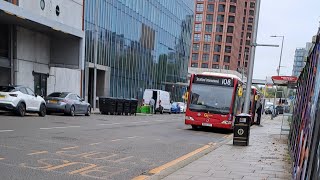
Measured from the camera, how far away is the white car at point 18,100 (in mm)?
18422

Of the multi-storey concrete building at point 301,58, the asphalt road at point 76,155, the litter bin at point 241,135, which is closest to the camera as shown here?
the asphalt road at point 76,155

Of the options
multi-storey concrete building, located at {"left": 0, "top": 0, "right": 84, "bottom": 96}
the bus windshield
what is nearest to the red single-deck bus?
the bus windshield

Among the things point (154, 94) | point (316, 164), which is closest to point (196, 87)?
point (316, 164)

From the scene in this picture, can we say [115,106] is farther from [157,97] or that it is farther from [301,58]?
[301,58]

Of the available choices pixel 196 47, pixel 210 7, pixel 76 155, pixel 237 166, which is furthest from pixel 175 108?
pixel 210 7

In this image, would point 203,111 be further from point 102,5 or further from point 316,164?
point 102,5

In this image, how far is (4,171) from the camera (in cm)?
689

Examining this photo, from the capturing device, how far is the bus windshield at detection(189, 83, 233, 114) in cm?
1945

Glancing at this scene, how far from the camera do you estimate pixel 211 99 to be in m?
19.8

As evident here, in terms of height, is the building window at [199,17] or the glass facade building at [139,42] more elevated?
the building window at [199,17]

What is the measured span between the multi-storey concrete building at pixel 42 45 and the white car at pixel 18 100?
4.25m

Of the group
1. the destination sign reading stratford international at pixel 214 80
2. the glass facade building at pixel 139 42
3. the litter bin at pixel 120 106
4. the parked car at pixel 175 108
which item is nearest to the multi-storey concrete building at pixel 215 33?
the glass facade building at pixel 139 42

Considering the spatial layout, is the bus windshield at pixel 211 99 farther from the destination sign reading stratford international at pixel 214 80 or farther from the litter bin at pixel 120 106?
the litter bin at pixel 120 106

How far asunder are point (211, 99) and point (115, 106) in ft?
46.5
